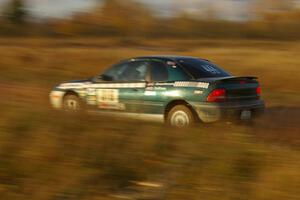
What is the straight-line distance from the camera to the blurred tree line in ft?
126

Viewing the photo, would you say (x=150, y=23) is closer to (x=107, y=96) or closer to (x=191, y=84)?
(x=107, y=96)

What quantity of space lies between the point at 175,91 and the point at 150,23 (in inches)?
1257

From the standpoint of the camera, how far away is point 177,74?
10.9 m

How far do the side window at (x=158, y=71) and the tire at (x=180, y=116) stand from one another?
2.05ft

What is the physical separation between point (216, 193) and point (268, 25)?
34.3 metres

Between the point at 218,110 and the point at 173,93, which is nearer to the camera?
the point at 218,110

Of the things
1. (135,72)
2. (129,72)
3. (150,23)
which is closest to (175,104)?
(135,72)

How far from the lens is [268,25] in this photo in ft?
128

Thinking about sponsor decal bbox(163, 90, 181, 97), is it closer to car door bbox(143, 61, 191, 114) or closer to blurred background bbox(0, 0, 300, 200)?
car door bbox(143, 61, 191, 114)

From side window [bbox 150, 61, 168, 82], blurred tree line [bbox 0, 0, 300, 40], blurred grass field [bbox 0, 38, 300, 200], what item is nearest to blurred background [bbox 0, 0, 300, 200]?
blurred grass field [bbox 0, 38, 300, 200]

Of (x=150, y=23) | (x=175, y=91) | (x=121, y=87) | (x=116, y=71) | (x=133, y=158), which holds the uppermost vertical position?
(x=150, y=23)

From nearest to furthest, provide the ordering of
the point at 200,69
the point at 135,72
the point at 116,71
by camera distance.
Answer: the point at 200,69 → the point at 135,72 → the point at 116,71

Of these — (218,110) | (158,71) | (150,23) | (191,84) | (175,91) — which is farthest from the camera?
(150,23)

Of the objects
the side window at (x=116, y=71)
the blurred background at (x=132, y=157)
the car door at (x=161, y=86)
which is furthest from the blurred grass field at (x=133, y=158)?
the side window at (x=116, y=71)
